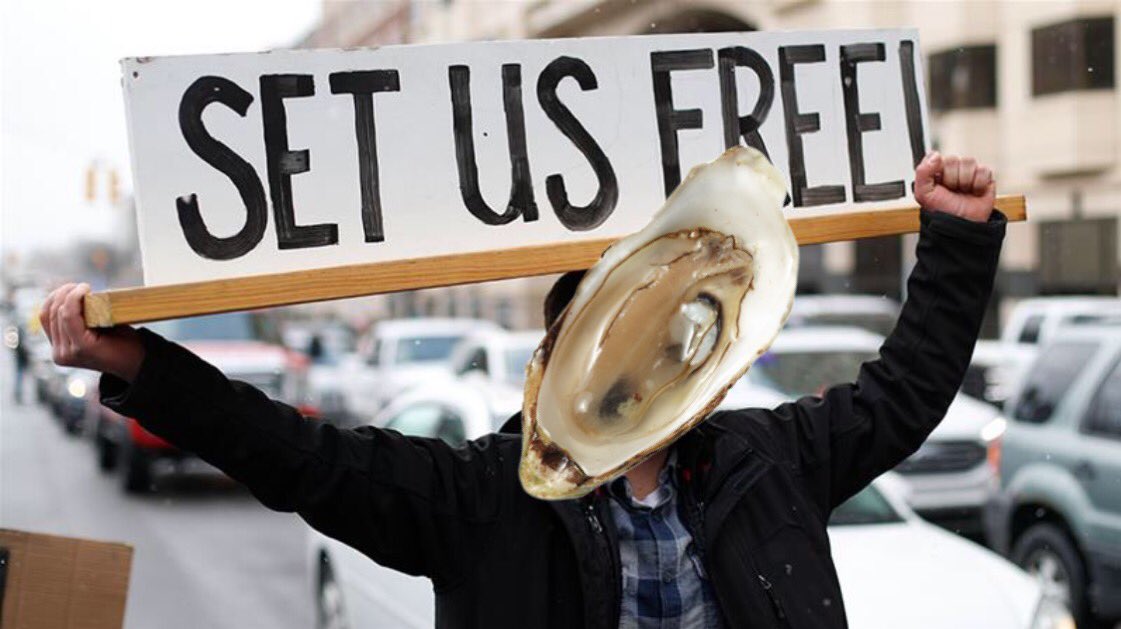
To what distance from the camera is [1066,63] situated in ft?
79.6

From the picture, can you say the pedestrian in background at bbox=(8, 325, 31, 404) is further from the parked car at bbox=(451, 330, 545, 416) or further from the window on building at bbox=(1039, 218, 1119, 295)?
the window on building at bbox=(1039, 218, 1119, 295)

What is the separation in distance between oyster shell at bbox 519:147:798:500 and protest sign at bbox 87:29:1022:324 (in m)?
0.13

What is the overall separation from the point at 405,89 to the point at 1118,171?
22.7m

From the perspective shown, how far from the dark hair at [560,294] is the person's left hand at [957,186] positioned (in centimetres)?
67

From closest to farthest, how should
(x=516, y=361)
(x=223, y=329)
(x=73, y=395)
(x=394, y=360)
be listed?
(x=516, y=361) < (x=223, y=329) < (x=394, y=360) < (x=73, y=395)

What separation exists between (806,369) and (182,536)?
548cm

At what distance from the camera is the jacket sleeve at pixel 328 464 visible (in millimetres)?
1990

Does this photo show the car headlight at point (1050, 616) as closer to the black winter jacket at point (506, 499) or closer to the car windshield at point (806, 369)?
the black winter jacket at point (506, 499)

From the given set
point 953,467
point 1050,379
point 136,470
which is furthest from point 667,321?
point 136,470

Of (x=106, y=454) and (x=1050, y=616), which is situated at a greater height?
(x=1050, y=616)

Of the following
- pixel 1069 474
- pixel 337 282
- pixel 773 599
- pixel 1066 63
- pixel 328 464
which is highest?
pixel 1066 63

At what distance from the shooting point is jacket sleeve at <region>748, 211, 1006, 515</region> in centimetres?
235

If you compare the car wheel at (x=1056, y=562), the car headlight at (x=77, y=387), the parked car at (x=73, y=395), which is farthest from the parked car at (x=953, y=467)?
the car headlight at (x=77, y=387)

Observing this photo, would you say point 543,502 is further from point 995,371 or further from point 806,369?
point 995,371
